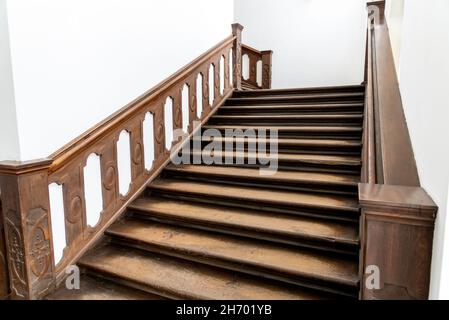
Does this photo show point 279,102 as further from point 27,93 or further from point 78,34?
point 27,93

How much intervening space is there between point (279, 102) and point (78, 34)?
7.02ft

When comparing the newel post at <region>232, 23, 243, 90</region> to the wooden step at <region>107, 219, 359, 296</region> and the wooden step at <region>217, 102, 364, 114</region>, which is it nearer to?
the wooden step at <region>217, 102, 364, 114</region>

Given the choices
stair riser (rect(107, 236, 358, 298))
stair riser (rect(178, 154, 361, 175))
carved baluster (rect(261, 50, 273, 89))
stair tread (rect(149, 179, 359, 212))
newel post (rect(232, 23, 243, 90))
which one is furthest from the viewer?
carved baluster (rect(261, 50, 273, 89))

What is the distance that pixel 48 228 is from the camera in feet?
5.76

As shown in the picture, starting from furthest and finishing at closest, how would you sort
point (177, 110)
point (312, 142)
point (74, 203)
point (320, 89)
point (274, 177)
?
point (320, 89) → point (177, 110) → point (312, 142) → point (274, 177) → point (74, 203)

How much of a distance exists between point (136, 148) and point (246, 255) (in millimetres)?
1209

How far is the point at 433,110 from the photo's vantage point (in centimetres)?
105

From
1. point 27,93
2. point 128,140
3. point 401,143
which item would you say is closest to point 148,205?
point 128,140

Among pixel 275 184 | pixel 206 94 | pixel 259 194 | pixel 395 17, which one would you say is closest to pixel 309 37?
pixel 395 17

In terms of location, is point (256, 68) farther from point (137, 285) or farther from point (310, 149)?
point (137, 285)

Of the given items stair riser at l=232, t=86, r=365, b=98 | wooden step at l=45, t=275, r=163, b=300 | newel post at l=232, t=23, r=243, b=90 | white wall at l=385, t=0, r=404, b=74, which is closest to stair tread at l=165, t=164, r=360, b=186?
wooden step at l=45, t=275, r=163, b=300

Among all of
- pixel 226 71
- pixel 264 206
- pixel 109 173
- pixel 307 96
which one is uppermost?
pixel 226 71

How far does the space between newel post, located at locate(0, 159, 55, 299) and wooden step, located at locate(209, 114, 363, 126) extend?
201cm

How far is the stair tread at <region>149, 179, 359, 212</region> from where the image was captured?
203 cm
